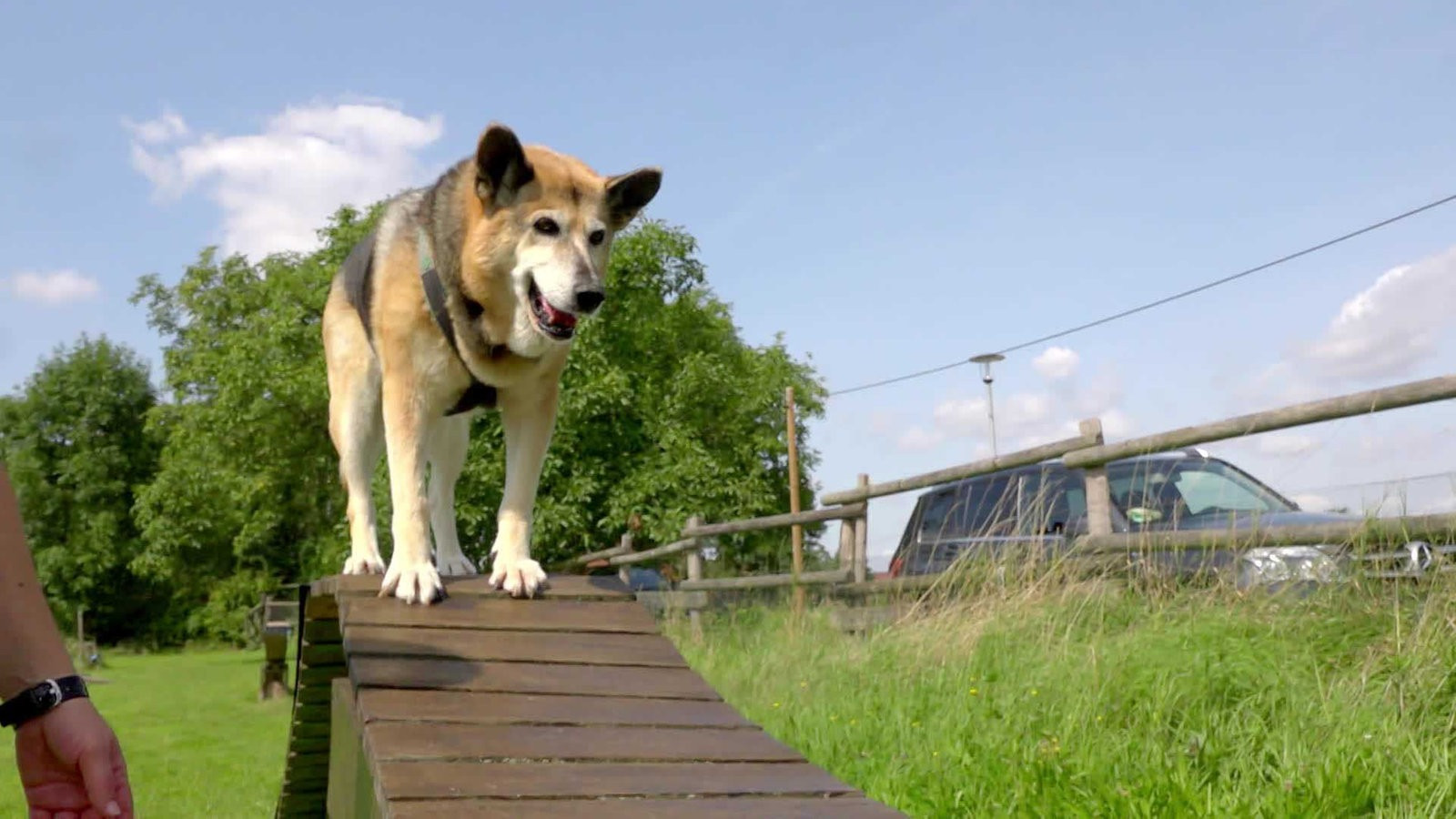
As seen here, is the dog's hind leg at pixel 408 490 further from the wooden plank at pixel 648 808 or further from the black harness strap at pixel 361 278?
the wooden plank at pixel 648 808

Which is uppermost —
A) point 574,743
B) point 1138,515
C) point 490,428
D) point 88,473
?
point 88,473

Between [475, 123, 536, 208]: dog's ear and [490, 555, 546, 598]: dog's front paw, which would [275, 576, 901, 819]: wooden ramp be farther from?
[475, 123, 536, 208]: dog's ear

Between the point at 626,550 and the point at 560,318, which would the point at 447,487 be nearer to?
the point at 560,318

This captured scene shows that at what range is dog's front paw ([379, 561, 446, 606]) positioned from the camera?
3846 mm

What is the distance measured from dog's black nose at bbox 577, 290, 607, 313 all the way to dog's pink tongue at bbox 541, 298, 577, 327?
0.24ft

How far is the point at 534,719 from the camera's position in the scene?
3.36m

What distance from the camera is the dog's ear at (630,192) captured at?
3.91 metres

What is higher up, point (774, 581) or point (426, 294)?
point (426, 294)

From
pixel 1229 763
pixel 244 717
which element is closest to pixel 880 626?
pixel 1229 763

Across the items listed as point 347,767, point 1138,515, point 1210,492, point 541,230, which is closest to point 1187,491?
point 1210,492

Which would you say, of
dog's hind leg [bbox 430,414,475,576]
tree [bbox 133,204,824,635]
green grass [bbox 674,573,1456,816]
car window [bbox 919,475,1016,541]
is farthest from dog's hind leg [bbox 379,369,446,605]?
tree [bbox 133,204,824,635]

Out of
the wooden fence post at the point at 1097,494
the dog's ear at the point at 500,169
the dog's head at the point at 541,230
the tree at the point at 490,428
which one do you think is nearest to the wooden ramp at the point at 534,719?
the dog's head at the point at 541,230

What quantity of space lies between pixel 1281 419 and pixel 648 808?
15.9ft

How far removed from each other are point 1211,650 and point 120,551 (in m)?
41.8
